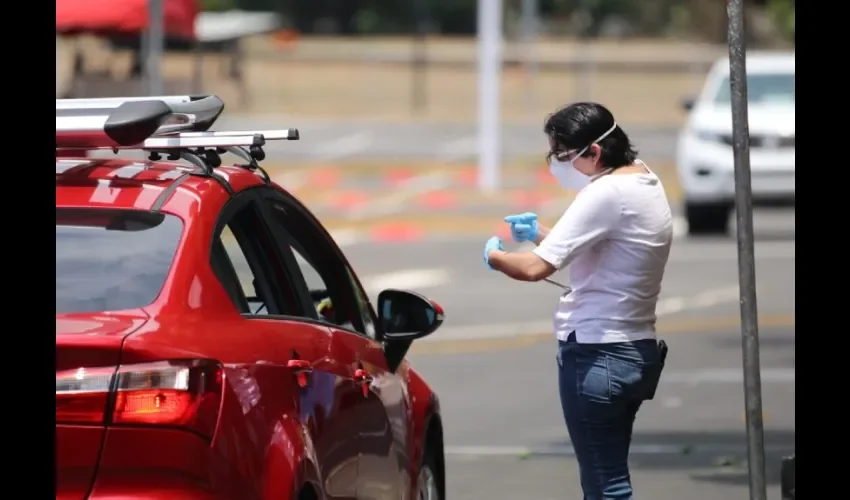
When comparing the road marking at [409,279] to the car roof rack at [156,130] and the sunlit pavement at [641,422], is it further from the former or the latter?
the car roof rack at [156,130]

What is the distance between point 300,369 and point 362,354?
2.62 feet

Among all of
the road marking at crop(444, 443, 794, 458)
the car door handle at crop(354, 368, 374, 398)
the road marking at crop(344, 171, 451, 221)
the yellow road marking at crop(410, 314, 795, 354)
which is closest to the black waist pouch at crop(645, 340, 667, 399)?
the car door handle at crop(354, 368, 374, 398)

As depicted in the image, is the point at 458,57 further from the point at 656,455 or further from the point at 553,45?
the point at 656,455

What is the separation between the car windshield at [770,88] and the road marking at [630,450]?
11918 mm

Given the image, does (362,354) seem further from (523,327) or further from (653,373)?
(523,327)

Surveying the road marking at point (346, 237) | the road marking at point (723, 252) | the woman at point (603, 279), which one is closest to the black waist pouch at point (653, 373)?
the woman at point (603, 279)

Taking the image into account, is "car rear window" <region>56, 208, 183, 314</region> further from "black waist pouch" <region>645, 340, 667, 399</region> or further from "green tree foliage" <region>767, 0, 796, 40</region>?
"green tree foliage" <region>767, 0, 796, 40</region>

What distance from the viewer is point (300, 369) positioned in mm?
4910

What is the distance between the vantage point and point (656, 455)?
985 cm

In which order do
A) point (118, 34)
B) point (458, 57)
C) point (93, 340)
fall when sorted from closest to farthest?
1. point (93, 340)
2. point (118, 34)
3. point (458, 57)

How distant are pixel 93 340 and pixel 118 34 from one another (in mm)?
26759

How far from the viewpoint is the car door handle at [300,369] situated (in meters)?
4.86
